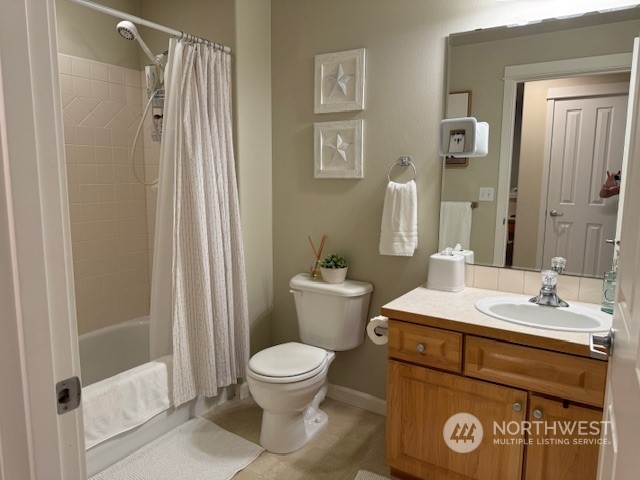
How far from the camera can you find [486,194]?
214 cm

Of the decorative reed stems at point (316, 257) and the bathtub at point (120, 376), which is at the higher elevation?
the decorative reed stems at point (316, 257)

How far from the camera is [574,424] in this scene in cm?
152

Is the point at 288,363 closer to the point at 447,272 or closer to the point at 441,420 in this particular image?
the point at 441,420

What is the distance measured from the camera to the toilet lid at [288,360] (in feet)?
6.95

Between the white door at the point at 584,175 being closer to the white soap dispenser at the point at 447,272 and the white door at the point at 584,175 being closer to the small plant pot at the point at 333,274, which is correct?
the white soap dispenser at the point at 447,272

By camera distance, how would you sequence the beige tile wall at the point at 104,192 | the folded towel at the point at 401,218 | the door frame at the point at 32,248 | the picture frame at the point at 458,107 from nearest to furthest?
the door frame at the point at 32,248 < the picture frame at the point at 458,107 < the folded towel at the point at 401,218 < the beige tile wall at the point at 104,192

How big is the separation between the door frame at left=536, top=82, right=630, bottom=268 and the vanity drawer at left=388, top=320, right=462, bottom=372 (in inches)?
25.8

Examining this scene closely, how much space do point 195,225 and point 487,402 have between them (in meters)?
1.57

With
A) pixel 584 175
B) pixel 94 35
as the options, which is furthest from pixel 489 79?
pixel 94 35

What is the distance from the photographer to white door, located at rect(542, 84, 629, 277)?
1.83 metres

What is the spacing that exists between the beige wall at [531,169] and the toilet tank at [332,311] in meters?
0.83

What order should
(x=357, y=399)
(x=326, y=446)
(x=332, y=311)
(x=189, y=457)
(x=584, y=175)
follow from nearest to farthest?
(x=584, y=175), (x=189, y=457), (x=326, y=446), (x=332, y=311), (x=357, y=399)

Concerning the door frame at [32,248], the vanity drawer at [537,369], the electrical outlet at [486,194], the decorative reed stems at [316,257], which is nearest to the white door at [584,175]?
the electrical outlet at [486,194]

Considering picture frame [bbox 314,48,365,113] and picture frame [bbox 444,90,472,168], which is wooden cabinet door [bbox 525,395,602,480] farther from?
picture frame [bbox 314,48,365,113]
